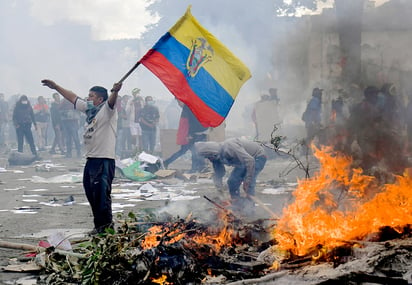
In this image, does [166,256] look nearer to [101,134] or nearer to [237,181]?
[101,134]

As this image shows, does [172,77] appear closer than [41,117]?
Yes

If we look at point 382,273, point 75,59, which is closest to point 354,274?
point 382,273

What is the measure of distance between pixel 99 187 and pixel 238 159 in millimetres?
2580

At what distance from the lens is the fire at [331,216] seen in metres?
4.91

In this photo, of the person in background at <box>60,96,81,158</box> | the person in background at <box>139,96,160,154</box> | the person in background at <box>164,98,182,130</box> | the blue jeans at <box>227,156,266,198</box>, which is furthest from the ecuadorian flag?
the person in background at <box>164,98,182,130</box>

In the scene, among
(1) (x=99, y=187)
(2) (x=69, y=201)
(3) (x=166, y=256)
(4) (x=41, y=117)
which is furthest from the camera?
(4) (x=41, y=117)

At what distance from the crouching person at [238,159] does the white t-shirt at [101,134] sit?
7.30 ft

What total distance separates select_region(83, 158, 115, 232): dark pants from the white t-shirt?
10 centimetres

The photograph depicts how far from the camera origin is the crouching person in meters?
8.67

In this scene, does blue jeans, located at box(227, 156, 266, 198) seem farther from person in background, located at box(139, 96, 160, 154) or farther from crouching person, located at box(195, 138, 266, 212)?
person in background, located at box(139, 96, 160, 154)

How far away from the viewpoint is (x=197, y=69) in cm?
654

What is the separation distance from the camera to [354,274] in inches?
162

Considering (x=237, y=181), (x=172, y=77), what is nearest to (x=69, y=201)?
(x=237, y=181)

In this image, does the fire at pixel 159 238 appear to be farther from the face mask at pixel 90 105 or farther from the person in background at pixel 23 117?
the person in background at pixel 23 117
